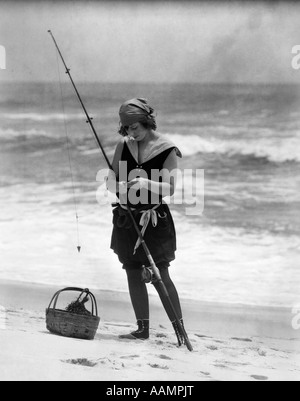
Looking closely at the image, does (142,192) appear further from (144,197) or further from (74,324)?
(74,324)

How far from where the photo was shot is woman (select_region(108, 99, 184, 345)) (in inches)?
169

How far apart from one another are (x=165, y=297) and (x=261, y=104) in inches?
79.9

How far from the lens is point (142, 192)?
4.32 metres

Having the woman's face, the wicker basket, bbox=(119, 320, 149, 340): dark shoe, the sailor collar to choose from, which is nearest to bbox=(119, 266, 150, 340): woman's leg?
bbox=(119, 320, 149, 340): dark shoe

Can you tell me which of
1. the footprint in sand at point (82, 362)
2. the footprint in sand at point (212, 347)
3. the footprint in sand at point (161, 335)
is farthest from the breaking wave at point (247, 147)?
the footprint in sand at point (82, 362)

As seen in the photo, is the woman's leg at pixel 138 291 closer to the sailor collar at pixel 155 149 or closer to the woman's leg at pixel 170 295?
the woman's leg at pixel 170 295

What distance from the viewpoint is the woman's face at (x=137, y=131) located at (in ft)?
14.1

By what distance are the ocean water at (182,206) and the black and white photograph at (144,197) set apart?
0.01m

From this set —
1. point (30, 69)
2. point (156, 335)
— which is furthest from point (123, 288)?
point (30, 69)

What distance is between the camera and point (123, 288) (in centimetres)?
522

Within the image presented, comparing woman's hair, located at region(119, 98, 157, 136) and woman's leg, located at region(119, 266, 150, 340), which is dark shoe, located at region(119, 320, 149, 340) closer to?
woman's leg, located at region(119, 266, 150, 340)

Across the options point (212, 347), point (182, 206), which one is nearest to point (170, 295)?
point (212, 347)

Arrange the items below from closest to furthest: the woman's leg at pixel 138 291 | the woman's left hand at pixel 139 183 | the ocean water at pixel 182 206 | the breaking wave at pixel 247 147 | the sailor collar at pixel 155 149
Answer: the woman's left hand at pixel 139 183, the sailor collar at pixel 155 149, the woman's leg at pixel 138 291, the ocean water at pixel 182 206, the breaking wave at pixel 247 147

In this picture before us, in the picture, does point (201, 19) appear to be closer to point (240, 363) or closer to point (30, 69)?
point (30, 69)
